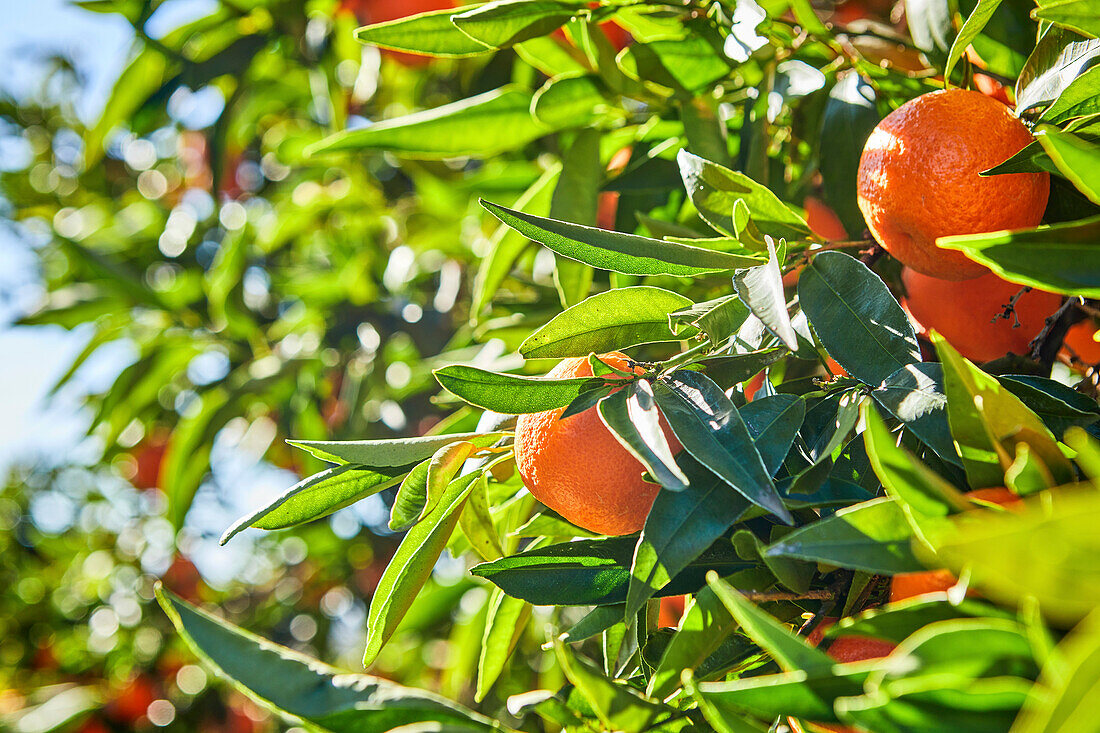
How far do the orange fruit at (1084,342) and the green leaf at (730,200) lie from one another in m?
0.25

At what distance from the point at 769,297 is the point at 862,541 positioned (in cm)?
13

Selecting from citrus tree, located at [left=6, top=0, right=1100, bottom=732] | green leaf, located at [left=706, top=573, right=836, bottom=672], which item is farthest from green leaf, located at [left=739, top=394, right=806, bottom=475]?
green leaf, located at [left=706, top=573, right=836, bottom=672]

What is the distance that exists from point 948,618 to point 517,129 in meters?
0.68

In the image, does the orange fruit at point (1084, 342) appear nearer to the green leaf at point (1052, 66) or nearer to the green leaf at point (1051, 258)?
the green leaf at point (1052, 66)

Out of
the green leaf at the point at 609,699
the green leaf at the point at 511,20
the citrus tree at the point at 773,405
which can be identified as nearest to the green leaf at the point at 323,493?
the citrus tree at the point at 773,405

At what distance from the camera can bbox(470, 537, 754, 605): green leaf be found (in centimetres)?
47

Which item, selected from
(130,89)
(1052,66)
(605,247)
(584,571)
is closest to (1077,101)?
(1052,66)

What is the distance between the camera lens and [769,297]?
1.40ft

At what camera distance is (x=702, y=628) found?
16.7 inches

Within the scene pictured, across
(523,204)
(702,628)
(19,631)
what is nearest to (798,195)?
(523,204)

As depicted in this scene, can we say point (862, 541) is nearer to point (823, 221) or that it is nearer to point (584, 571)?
point (584, 571)

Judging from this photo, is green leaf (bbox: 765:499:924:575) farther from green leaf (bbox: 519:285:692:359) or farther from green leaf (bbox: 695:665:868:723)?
green leaf (bbox: 519:285:692:359)

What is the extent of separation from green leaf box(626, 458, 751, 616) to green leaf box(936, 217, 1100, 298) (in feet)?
0.50

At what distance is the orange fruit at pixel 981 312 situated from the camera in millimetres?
594
